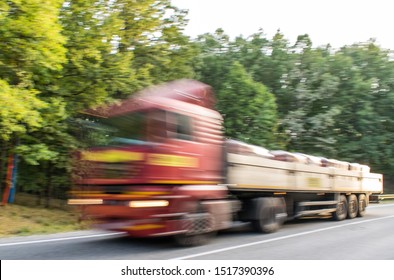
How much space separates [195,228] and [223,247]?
0.70 metres

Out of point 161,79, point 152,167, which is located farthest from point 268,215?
point 161,79

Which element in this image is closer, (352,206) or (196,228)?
(196,228)

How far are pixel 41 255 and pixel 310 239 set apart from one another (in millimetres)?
5654

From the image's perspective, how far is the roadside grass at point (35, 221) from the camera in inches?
437

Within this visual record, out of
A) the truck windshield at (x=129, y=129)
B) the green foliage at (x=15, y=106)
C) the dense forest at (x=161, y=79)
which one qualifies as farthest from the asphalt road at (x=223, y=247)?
the dense forest at (x=161, y=79)

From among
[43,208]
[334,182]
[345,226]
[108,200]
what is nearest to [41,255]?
[108,200]

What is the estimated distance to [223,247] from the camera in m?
7.95

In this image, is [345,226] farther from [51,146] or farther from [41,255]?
[51,146]

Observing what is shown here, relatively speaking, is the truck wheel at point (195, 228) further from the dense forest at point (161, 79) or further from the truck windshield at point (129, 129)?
the dense forest at point (161, 79)

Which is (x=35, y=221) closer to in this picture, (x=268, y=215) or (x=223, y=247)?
(x=268, y=215)

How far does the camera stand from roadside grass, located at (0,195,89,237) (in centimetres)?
1109

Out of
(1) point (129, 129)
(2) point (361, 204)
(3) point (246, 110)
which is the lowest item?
(2) point (361, 204)

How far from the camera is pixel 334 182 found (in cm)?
1355
